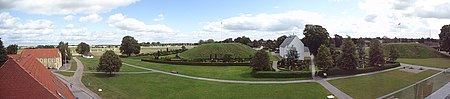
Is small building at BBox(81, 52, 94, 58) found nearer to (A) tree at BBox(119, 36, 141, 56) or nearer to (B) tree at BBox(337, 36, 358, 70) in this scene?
(A) tree at BBox(119, 36, 141, 56)

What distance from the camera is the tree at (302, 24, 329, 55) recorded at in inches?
1762

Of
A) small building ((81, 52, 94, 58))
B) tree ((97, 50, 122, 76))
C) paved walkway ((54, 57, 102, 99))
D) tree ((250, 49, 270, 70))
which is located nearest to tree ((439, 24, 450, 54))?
tree ((250, 49, 270, 70))

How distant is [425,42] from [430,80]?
5.96 metres

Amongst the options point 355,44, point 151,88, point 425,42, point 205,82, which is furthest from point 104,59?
point 425,42

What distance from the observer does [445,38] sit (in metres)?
15.6

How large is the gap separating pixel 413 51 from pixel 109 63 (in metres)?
27.0

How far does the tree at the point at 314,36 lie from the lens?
44750mm

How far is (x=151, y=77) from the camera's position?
32.0m

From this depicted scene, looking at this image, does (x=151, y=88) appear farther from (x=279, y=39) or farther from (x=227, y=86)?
(x=279, y=39)

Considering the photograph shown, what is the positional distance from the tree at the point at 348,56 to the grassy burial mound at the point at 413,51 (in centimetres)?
397

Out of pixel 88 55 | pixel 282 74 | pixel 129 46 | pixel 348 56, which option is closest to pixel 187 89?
pixel 282 74

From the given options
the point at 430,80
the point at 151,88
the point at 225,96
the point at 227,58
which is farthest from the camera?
the point at 227,58

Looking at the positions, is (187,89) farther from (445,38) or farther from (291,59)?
(445,38)

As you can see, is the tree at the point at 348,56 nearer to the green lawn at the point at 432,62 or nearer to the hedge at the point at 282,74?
the hedge at the point at 282,74
